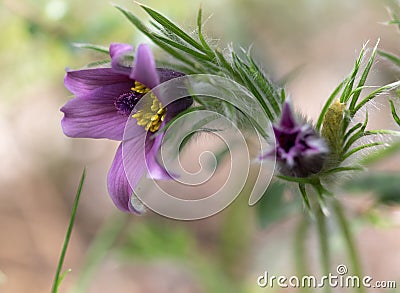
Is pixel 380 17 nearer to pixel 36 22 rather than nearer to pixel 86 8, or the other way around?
pixel 86 8

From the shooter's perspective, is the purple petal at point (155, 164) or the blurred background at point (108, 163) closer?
the purple petal at point (155, 164)

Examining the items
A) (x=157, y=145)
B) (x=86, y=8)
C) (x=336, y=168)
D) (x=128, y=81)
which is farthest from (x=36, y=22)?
(x=336, y=168)

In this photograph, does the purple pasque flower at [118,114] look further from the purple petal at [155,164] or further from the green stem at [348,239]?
the green stem at [348,239]

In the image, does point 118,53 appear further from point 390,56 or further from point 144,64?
point 390,56

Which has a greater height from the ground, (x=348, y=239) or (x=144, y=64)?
(x=144, y=64)

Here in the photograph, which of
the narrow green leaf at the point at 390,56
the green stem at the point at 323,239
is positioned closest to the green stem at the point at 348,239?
the green stem at the point at 323,239

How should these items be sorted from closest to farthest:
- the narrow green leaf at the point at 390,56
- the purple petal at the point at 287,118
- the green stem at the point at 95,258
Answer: the purple petal at the point at 287,118 → the narrow green leaf at the point at 390,56 → the green stem at the point at 95,258

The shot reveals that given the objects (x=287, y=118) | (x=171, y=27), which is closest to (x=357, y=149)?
(x=287, y=118)
